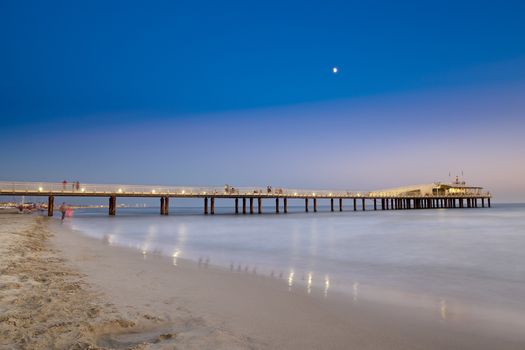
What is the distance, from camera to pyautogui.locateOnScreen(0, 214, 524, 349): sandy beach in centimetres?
342

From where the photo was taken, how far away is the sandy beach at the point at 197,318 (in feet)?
11.2

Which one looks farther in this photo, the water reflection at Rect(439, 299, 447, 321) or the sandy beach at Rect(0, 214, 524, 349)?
the water reflection at Rect(439, 299, 447, 321)

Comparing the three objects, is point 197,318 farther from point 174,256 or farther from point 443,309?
point 174,256

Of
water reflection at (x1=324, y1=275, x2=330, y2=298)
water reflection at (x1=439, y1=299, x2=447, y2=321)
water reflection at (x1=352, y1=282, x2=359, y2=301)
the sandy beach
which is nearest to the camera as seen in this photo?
the sandy beach

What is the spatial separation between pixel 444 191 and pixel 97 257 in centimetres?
8419

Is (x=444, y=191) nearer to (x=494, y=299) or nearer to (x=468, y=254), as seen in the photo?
(x=468, y=254)

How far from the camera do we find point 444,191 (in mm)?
80438

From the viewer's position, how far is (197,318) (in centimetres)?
420

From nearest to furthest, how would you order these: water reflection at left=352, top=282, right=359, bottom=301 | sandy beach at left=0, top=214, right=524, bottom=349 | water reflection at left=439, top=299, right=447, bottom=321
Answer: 1. sandy beach at left=0, top=214, right=524, bottom=349
2. water reflection at left=439, top=299, right=447, bottom=321
3. water reflection at left=352, top=282, right=359, bottom=301

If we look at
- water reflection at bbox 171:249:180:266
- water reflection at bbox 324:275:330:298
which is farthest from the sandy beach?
water reflection at bbox 171:249:180:266

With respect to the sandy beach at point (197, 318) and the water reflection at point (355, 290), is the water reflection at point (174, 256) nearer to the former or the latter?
the sandy beach at point (197, 318)

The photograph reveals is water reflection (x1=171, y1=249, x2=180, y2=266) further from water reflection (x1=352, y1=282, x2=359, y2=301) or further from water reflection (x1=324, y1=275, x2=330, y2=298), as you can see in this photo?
water reflection (x1=352, y1=282, x2=359, y2=301)

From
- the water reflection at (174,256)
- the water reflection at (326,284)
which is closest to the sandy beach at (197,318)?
the water reflection at (326,284)

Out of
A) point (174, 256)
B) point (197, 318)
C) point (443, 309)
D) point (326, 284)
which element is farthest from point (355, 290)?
point (174, 256)
